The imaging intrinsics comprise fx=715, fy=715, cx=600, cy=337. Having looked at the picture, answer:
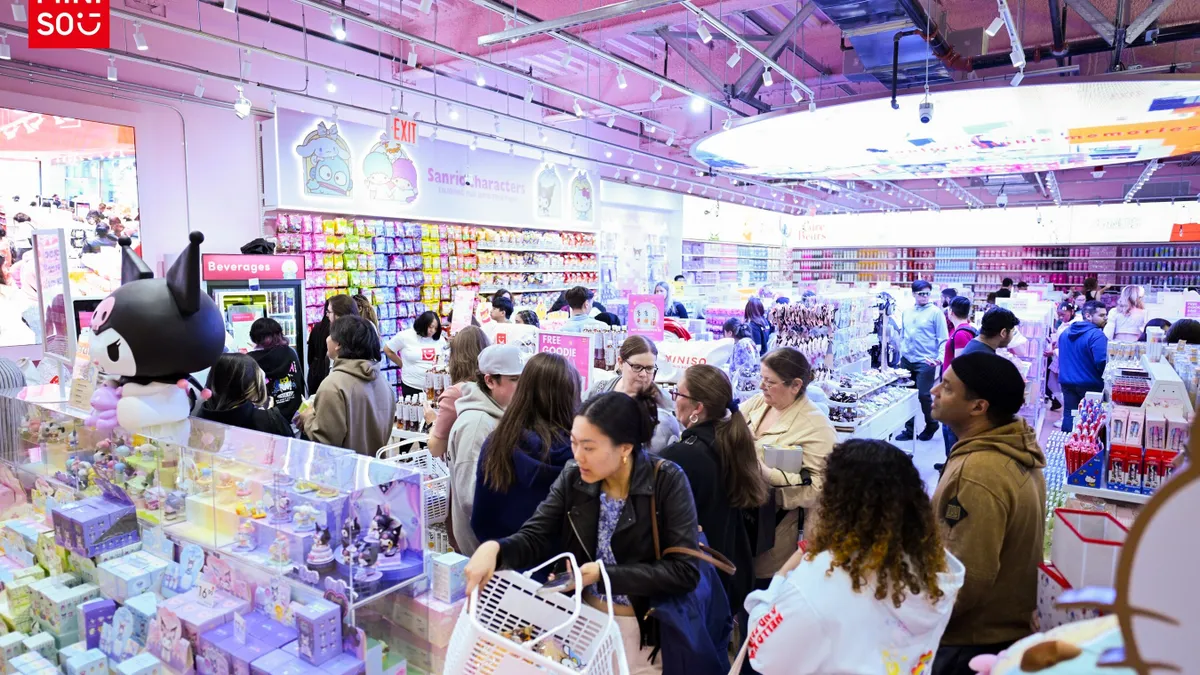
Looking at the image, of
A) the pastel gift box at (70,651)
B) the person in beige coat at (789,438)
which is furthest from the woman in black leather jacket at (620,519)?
the pastel gift box at (70,651)

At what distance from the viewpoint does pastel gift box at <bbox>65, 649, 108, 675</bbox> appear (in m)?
2.44

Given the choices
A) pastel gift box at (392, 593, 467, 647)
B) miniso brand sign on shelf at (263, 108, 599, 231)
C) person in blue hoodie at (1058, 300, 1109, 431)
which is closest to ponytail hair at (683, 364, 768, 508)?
pastel gift box at (392, 593, 467, 647)

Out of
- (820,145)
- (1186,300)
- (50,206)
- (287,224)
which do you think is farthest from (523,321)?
(1186,300)

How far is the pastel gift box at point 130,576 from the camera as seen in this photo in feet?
8.28

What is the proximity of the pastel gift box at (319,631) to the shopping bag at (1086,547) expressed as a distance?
6.61ft

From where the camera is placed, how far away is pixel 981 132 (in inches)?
371

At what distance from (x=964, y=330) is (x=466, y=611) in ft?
21.7

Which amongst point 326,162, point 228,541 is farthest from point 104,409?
point 326,162

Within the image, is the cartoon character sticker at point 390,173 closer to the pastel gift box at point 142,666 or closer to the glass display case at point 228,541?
the glass display case at point 228,541

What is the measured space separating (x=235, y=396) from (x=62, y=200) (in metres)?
5.36

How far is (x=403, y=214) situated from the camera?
1001cm

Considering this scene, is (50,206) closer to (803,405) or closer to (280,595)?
(280,595)

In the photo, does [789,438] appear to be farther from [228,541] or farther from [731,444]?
[228,541]

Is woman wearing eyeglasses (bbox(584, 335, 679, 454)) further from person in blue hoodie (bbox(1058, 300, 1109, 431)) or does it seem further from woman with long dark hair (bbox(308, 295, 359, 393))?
person in blue hoodie (bbox(1058, 300, 1109, 431))
